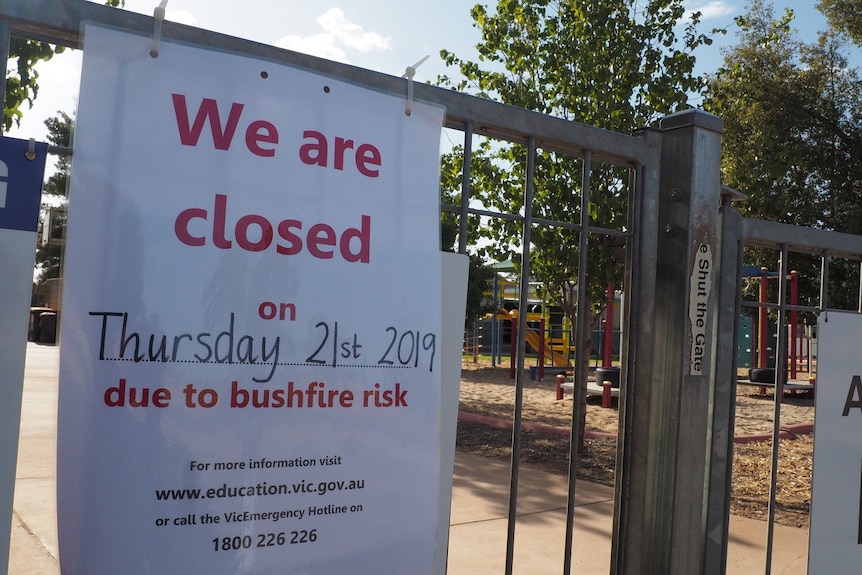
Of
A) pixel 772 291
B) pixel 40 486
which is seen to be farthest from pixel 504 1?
pixel 772 291

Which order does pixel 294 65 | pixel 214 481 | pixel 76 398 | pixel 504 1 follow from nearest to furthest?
pixel 76 398 → pixel 214 481 → pixel 294 65 → pixel 504 1

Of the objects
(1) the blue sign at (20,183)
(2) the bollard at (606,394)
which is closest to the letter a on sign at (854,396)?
(1) the blue sign at (20,183)

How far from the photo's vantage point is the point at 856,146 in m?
17.6

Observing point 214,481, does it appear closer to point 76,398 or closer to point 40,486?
point 76,398

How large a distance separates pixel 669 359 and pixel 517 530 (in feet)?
9.57

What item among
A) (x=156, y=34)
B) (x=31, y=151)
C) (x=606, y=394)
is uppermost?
(x=156, y=34)

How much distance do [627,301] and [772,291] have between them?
1740 centimetres

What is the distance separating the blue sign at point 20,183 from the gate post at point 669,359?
5.58ft

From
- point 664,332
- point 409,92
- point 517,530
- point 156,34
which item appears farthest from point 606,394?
point 156,34

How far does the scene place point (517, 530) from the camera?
4961 millimetres

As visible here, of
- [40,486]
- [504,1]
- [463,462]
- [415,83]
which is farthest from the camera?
[504,1]

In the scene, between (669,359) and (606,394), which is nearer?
(669,359)

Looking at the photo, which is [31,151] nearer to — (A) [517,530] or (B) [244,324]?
(B) [244,324]

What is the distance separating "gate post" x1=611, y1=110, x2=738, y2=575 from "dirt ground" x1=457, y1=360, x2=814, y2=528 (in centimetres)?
388
